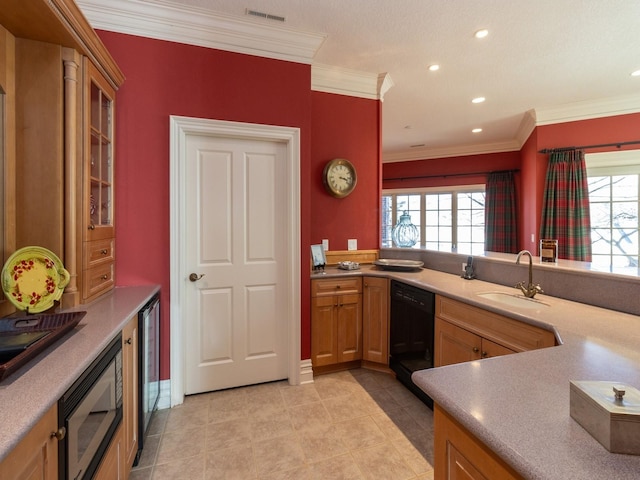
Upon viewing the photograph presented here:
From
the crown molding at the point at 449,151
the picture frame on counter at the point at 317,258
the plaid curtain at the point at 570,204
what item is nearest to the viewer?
the picture frame on counter at the point at 317,258

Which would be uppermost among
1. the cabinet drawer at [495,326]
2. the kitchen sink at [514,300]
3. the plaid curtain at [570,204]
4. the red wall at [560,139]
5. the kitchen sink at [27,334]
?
the red wall at [560,139]

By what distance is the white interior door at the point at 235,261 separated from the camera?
2.51 meters

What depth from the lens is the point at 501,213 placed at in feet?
19.3

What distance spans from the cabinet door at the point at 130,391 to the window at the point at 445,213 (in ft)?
17.1

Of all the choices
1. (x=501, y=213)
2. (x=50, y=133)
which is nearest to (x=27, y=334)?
(x=50, y=133)

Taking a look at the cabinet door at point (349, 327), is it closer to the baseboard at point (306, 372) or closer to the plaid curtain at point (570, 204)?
the baseboard at point (306, 372)

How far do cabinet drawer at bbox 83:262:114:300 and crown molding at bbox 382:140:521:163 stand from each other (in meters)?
5.91

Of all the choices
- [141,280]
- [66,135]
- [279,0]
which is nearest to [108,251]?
[141,280]

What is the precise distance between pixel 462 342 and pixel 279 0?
2.62 m

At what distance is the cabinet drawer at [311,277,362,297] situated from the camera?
281 centimetres

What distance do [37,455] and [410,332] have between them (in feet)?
7.59

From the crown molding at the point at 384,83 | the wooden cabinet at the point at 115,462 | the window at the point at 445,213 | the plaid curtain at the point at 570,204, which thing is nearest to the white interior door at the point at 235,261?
the wooden cabinet at the point at 115,462

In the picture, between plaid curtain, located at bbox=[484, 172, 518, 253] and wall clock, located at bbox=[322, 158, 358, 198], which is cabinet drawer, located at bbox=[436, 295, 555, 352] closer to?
wall clock, located at bbox=[322, 158, 358, 198]

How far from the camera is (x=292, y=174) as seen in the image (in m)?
2.67
